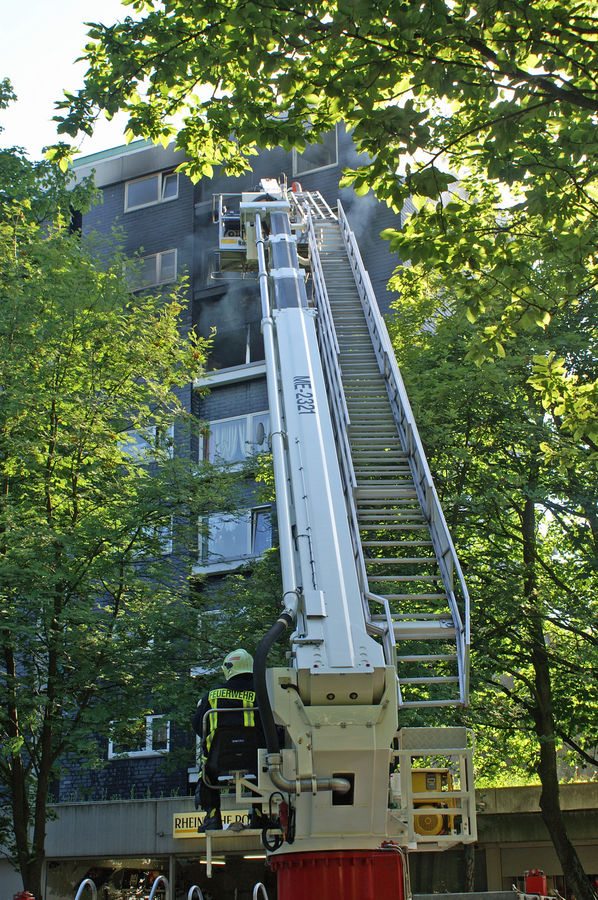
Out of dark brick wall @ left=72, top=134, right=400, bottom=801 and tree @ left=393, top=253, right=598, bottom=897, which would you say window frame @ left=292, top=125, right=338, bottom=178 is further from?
tree @ left=393, top=253, right=598, bottom=897

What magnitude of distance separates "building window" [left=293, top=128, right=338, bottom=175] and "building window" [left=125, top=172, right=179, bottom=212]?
387cm

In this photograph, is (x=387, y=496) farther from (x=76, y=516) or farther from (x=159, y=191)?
(x=159, y=191)

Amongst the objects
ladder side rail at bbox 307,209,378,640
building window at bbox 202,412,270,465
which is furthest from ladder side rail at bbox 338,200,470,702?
building window at bbox 202,412,270,465

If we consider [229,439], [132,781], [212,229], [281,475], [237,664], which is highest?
[212,229]

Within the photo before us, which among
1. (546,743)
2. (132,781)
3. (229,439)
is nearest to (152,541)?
(546,743)

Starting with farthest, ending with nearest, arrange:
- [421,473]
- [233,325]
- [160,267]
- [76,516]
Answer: [160,267] < [233,325] < [76,516] < [421,473]

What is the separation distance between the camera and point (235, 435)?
77.4 ft

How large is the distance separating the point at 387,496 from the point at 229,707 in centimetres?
363

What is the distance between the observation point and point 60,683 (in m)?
12.2

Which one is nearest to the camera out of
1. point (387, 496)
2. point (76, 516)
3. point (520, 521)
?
point (387, 496)

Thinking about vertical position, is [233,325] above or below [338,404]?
above

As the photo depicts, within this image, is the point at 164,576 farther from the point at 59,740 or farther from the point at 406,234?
the point at 406,234

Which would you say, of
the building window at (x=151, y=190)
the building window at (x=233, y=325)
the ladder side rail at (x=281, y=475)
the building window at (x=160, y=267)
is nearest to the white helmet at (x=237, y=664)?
the ladder side rail at (x=281, y=475)

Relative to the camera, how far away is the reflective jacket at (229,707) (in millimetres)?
6875
